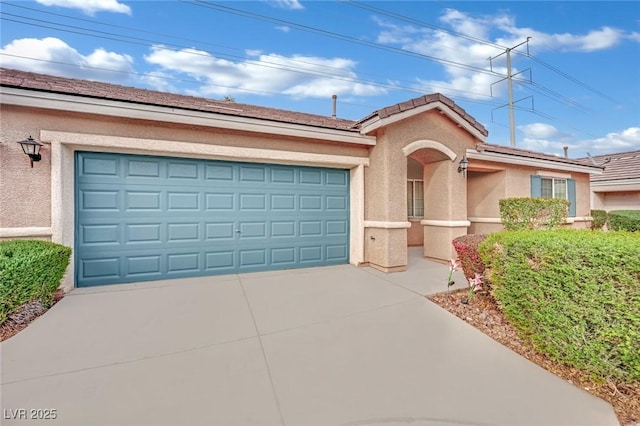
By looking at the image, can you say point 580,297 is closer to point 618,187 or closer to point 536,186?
point 536,186

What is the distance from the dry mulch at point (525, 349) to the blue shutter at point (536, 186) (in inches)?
307

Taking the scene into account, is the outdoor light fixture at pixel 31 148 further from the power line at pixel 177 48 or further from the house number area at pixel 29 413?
the power line at pixel 177 48

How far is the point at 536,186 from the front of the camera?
34.6 ft

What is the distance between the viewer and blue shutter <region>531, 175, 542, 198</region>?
1038cm

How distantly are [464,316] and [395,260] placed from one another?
2.60 metres

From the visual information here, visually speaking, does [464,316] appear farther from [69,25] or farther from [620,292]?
[69,25]

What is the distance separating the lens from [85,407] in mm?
2350

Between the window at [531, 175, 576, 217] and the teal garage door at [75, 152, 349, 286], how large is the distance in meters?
8.45

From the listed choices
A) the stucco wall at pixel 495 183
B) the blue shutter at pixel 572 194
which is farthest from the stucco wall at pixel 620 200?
the stucco wall at pixel 495 183

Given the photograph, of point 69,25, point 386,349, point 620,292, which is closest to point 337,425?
point 386,349

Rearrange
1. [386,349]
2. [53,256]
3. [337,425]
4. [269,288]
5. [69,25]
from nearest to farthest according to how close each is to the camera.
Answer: [337,425], [386,349], [53,256], [269,288], [69,25]

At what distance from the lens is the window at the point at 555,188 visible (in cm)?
1057

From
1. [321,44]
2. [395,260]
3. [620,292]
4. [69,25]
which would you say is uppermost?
[321,44]

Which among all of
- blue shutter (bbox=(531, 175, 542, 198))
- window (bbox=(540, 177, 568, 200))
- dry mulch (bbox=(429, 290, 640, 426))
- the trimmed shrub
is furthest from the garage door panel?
the trimmed shrub
